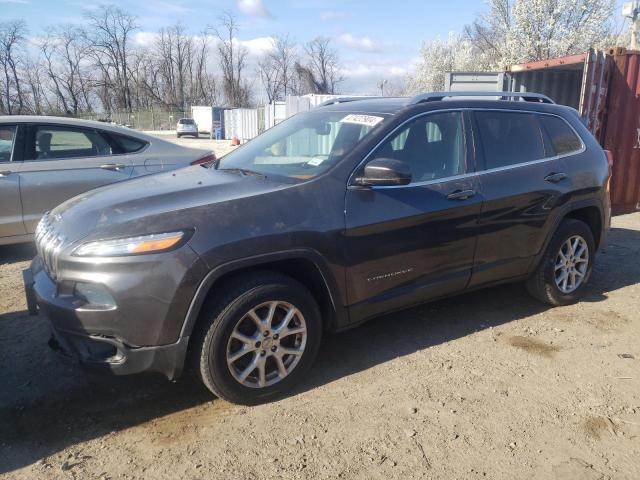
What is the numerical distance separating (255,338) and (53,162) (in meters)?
4.13

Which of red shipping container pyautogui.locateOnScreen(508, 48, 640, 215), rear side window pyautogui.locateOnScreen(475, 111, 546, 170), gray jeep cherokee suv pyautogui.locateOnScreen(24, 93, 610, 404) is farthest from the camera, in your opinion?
red shipping container pyautogui.locateOnScreen(508, 48, 640, 215)

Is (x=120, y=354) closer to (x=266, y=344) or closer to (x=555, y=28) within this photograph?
(x=266, y=344)

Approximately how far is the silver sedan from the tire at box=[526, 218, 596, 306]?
422cm

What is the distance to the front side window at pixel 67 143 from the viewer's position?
5898 mm

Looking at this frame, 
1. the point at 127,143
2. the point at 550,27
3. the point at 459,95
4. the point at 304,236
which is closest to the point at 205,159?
the point at 127,143

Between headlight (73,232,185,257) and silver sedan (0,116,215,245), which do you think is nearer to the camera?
headlight (73,232,185,257)

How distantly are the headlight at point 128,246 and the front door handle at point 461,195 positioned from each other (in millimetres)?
1956

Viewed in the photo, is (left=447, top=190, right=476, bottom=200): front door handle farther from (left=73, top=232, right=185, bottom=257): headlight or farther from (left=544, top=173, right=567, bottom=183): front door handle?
(left=73, top=232, right=185, bottom=257): headlight

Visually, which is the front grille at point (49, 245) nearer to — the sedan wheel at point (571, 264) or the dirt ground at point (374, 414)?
the dirt ground at point (374, 414)

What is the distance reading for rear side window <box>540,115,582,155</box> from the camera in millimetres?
4477

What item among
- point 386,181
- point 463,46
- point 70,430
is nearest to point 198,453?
point 70,430

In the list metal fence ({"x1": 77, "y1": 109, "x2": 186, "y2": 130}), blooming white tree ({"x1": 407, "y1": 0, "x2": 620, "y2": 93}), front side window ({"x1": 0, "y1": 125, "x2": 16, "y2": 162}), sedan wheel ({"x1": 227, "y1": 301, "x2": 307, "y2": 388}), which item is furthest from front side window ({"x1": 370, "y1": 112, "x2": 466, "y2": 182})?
metal fence ({"x1": 77, "y1": 109, "x2": 186, "y2": 130})

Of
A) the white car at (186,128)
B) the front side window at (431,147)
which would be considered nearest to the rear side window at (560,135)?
the front side window at (431,147)

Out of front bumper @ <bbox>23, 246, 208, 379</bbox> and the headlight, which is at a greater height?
the headlight
